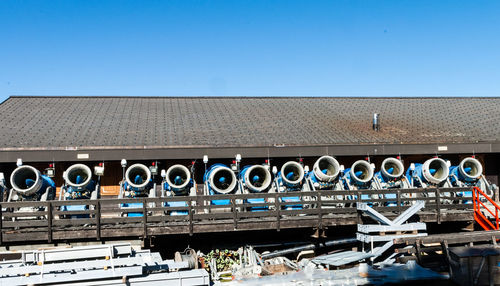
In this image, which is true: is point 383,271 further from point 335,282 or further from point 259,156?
point 259,156

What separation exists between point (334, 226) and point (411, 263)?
2.58 m

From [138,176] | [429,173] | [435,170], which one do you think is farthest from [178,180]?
[435,170]

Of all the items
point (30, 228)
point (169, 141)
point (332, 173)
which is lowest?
point (30, 228)

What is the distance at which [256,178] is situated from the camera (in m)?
14.1

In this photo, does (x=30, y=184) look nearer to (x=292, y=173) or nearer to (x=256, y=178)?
(x=256, y=178)

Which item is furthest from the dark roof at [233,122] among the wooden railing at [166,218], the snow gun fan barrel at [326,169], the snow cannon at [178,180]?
the wooden railing at [166,218]

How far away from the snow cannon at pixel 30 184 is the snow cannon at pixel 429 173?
10374mm

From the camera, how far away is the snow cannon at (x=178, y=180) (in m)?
13.5

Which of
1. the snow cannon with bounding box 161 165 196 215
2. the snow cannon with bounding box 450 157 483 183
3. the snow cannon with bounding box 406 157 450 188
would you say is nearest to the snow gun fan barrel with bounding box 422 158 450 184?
Result: the snow cannon with bounding box 406 157 450 188

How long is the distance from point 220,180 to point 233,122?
444 centimetres

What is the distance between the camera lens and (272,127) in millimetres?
17438

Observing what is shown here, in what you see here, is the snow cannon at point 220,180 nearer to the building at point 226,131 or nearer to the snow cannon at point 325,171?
the building at point 226,131

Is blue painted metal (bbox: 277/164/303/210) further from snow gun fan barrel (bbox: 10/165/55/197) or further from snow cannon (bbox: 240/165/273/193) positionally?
snow gun fan barrel (bbox: 10/165/55/197)

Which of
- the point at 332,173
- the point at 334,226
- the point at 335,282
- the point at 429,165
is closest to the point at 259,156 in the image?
the point at 332,173
